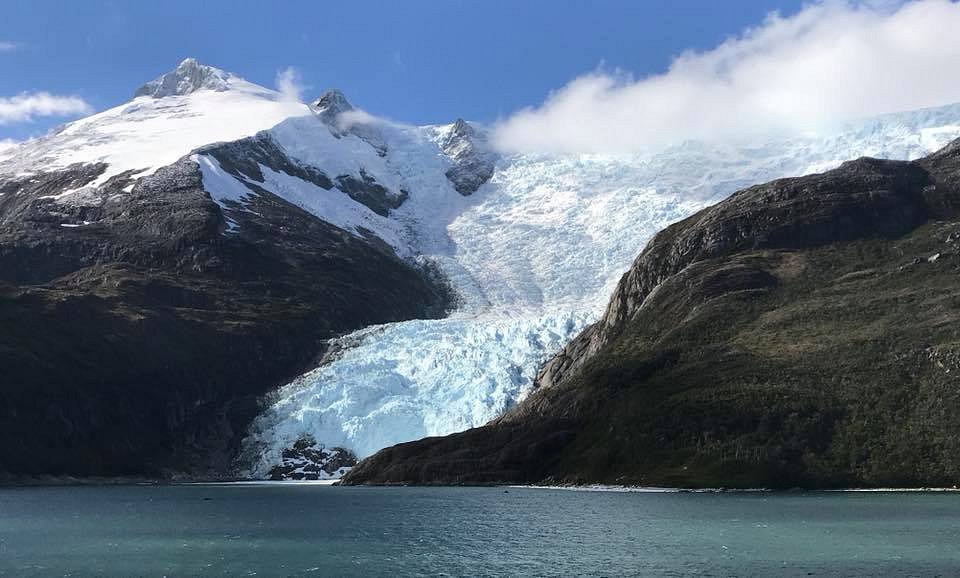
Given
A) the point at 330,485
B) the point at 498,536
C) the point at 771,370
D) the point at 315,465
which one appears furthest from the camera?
the point at 315,465

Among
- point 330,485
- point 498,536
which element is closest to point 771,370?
point 498,536

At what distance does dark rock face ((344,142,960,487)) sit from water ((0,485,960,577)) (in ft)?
33.8

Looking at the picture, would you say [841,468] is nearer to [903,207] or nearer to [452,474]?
[452,474]

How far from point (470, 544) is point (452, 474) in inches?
3175

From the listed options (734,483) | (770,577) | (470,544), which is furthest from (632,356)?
(770,577)

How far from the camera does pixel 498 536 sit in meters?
86.5

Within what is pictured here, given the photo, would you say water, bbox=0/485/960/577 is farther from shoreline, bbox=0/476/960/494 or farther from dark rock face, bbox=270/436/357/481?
dark rock face, bbox=270/436/357/481

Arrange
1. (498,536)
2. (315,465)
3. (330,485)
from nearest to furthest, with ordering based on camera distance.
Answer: (498,536)
(330,485)
(315,465)

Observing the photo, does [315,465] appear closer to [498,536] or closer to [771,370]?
[771,370]

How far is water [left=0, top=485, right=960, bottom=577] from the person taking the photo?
226ft

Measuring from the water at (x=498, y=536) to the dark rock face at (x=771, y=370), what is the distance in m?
10.3

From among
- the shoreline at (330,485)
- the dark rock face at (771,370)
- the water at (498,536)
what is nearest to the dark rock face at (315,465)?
the shoreline at (330,485)

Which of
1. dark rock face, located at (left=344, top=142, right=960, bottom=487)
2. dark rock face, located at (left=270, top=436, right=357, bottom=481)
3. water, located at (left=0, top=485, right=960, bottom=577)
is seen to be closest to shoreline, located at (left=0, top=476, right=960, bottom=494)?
dark rock face, located at (left=344, top=142, right=960, bottom=487)

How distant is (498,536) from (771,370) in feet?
228
